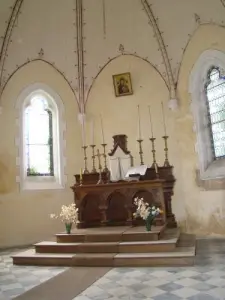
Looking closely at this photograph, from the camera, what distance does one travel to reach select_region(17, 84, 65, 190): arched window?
33.3 feet

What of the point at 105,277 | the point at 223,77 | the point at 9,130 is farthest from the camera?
the point at 9,130

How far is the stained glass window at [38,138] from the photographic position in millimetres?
10391

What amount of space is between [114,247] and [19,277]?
1930 mm

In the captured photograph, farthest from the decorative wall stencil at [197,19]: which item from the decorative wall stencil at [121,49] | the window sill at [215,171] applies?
the window sill at [215,171]

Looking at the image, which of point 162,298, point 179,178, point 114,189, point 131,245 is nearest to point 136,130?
point 179,178

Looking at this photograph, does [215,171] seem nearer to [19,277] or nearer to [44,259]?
[44,259]

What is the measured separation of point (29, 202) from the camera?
977cm

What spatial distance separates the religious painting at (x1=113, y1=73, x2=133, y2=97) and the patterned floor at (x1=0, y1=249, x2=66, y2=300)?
20.4 feet

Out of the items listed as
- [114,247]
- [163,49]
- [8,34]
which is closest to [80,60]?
[8,34]

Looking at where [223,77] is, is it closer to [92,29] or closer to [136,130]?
[136,130]

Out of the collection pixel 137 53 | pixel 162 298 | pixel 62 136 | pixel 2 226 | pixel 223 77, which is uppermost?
pixel 137 53

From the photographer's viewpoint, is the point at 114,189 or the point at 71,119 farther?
the point at 71,119

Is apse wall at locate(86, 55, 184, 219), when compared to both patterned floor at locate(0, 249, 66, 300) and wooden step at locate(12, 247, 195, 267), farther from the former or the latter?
patterned floor at locate(0, 249, 66, 300)

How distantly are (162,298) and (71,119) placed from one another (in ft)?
24.7
